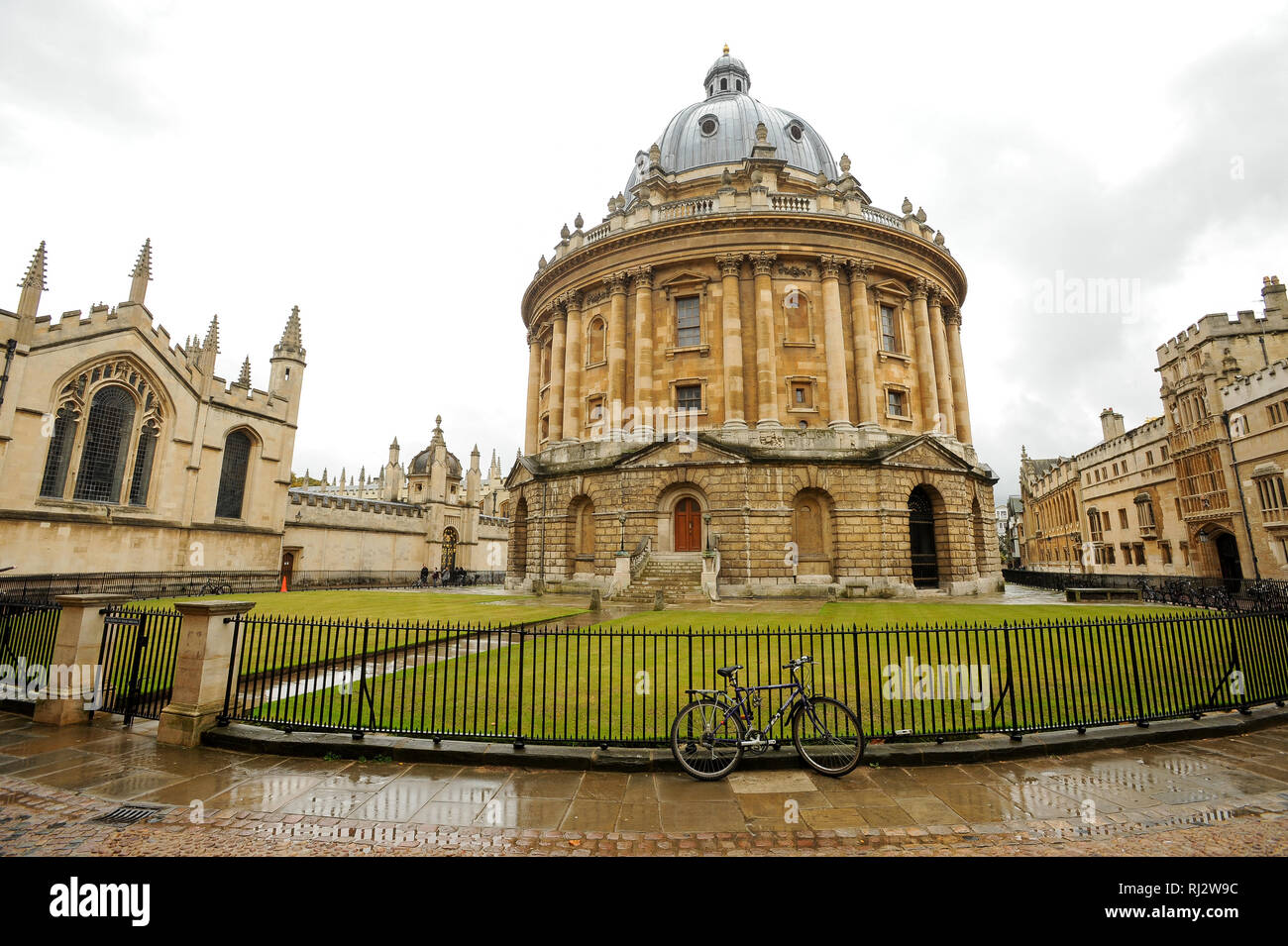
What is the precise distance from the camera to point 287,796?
509cm

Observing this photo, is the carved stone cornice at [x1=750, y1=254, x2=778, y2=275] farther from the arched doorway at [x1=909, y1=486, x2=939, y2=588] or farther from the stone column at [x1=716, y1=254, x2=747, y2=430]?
the arched doorway at [x1=909, y1=486, x2=939, y2=588]

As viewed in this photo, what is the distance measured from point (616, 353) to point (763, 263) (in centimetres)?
813

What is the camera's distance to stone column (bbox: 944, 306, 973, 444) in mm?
30891

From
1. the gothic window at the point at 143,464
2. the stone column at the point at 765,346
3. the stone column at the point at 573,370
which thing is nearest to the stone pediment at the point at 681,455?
the stone column at the point at 765,346

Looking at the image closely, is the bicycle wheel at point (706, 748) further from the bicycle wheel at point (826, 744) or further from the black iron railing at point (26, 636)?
the black iron railing at point (26, 636)

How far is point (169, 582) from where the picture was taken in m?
26.5

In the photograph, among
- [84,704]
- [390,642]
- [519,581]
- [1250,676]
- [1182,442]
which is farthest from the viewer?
[1182,442]

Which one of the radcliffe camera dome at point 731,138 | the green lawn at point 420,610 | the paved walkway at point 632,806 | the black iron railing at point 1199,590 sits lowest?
the paved walkway at point 632,806

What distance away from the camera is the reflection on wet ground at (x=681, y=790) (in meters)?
4.64

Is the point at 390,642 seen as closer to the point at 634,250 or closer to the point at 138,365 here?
the point at 634,250

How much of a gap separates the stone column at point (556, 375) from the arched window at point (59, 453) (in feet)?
66.9

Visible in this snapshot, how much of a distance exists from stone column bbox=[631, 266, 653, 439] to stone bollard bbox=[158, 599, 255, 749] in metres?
21.0
